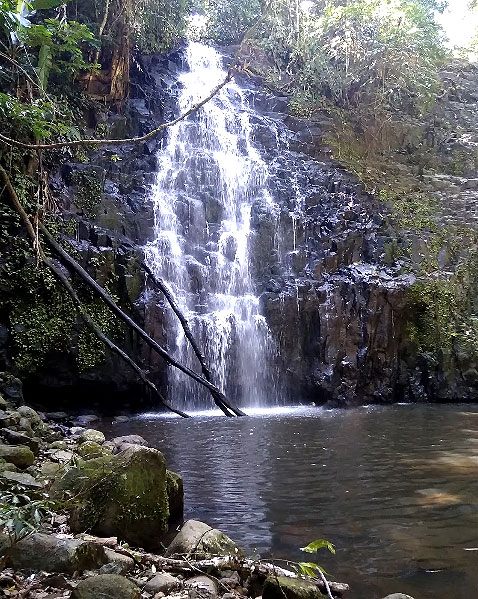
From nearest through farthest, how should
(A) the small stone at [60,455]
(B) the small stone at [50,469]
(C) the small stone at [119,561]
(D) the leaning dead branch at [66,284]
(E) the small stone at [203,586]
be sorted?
(E) the small stone at [203,586] → (C) the small stone at [119,561] → (B) the small stone at [50,469] → (A) the small stone at [60,455] → (D) the leaning dead branch at [66,284]

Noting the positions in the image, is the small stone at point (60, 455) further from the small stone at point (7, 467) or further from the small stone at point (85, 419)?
the small stone at point (85, 419)

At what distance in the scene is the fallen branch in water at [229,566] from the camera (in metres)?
2.56

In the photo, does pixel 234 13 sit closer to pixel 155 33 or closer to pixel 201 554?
pixel 155 33

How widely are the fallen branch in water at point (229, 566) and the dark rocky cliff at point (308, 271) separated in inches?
302

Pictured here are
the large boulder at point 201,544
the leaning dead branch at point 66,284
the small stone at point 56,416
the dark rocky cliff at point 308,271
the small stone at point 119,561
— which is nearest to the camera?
the small stone at point 119,561

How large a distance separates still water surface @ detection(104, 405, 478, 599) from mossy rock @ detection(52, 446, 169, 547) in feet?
2.03

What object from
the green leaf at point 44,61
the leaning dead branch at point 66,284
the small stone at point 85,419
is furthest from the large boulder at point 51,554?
the green leaf at point 44,61

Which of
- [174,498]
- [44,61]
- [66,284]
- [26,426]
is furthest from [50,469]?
[44,61]

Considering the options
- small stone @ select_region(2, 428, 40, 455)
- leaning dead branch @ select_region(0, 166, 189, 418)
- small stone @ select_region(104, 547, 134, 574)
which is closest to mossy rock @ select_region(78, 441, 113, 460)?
small stone @ select_region(2, 428, 40, 455)

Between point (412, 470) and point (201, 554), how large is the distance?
2.96 meters

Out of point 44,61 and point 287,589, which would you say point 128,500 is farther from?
point 44,61

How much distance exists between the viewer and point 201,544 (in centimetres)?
291

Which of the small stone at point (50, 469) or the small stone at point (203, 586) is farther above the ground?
the small stone at point (50, 469)

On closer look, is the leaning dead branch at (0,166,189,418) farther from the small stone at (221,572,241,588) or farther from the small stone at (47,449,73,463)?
the small stone at (221,572,241,588)
